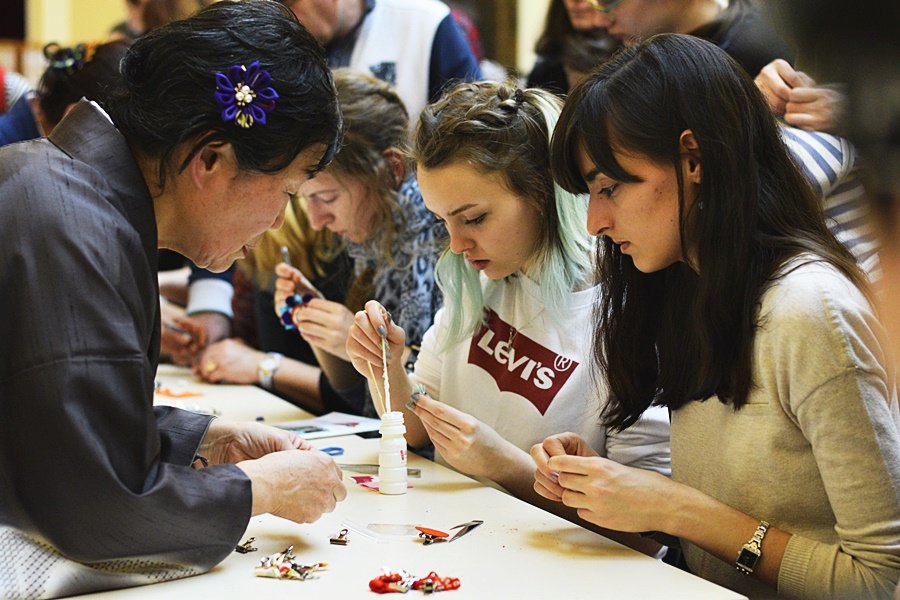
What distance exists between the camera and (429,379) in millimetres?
2449

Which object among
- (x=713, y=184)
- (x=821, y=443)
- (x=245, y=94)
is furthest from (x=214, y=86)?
(x=821, y=443)

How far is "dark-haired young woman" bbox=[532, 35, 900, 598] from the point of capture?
61.4 inches

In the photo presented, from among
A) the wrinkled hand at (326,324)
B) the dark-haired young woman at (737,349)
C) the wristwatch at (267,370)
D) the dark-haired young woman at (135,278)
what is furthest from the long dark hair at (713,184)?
the wristwatch at (267,370)

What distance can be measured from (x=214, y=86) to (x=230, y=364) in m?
1.96

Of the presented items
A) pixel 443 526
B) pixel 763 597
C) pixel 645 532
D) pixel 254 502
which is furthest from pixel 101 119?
pixel 763 597

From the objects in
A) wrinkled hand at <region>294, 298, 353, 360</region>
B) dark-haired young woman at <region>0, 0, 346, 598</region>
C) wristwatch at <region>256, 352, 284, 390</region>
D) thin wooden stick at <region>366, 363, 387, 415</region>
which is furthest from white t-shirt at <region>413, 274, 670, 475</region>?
wristwatch at <region>256, 352, 284, 390</region>

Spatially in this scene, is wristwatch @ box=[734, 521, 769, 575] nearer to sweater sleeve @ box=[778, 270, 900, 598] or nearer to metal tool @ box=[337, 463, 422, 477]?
sweater sleeve @ box=[778, 270, 900, 598]

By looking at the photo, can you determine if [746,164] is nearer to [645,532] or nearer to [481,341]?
[645,532]

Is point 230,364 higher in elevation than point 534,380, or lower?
lower

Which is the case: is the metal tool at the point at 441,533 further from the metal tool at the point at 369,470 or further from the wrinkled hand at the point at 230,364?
the wrinkled hand at the point at 230,364

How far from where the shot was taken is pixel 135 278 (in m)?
1.49

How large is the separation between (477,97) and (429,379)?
2.06 ft

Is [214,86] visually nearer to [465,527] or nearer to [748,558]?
[465,527]

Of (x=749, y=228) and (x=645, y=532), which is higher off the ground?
(x=749, y=228)
